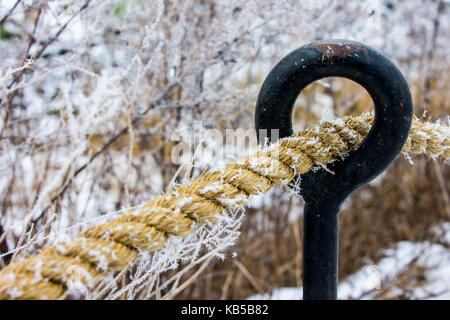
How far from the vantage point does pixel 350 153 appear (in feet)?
2.23

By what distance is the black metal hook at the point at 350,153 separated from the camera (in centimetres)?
60

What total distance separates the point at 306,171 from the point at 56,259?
0.41 meters

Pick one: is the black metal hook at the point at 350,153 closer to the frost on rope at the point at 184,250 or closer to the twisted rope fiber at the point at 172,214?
the twisted rope fiber at the point at 172,214

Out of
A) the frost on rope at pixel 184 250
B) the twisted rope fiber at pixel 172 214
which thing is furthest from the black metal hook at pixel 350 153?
the frost on rope at pixel 184 250

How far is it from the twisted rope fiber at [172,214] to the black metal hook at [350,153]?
5 cm

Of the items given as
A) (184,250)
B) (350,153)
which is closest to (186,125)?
(184,250)

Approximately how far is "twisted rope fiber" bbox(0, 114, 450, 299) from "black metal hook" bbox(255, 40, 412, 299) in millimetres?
45

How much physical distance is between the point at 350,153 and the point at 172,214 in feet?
1.13

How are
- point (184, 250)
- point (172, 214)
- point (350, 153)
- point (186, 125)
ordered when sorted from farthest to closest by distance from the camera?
point (186, 125), point (184, 250), point (350, 153), point (172, 214)

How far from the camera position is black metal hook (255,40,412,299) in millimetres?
604

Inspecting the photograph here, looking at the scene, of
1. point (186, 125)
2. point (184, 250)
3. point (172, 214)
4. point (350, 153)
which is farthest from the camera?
point (186, 125)

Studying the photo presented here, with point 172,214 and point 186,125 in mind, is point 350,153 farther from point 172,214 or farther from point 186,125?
point 186,125

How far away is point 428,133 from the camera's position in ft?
2.57

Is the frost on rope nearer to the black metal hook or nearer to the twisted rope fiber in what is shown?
the twisted rope fiber
